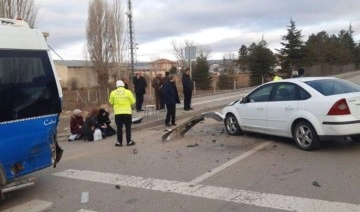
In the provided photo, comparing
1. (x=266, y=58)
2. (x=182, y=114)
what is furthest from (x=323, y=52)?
(x=182, y=114)

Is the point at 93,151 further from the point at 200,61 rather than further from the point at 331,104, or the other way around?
the point at 200,61

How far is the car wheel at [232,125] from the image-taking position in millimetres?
10500

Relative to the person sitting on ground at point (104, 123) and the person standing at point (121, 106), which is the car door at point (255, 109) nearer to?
the person standing at point (121, 106)

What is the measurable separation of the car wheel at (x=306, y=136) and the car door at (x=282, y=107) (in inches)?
9.5

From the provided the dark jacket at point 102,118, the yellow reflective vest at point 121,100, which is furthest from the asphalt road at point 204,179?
the dark jacket at point 102,118

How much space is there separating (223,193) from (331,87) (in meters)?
3.89

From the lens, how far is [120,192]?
6121 mm

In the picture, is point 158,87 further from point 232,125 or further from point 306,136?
point 306,136

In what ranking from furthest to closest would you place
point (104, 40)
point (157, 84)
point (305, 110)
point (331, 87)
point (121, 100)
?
point (104, 40)
point (157, 84)
point (121, 100)
point (331, 87)
point (305, 110)

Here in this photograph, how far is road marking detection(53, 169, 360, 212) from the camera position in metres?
4.99

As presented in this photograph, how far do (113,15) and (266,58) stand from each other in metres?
19.0

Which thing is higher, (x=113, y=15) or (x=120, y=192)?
(x=113, y=15)

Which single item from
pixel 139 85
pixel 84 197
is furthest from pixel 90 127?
pixel 84 197

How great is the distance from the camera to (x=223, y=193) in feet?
18.9
